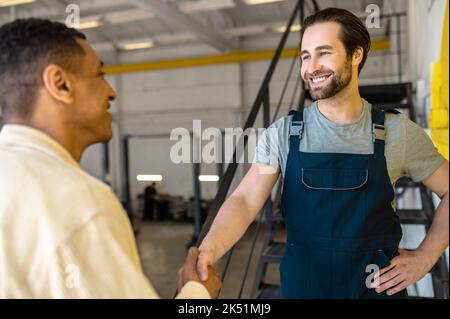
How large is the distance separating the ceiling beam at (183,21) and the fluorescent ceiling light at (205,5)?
0.31 ft

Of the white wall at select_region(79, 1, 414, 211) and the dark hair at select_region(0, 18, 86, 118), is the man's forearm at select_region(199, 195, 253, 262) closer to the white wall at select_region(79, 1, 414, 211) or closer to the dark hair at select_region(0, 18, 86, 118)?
the dark hair at select_region(0, 18, 86, 118)

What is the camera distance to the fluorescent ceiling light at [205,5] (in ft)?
13.5

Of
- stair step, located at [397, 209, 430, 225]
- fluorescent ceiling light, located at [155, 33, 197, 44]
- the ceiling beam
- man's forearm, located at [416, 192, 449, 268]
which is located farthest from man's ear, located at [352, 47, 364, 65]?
fluorescent ceiling light, located at [155, 33, 197, 44]

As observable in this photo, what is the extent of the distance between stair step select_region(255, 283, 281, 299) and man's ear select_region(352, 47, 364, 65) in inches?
35.3

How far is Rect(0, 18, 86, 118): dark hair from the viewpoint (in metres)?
0.47

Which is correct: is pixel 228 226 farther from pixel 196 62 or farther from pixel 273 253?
pixel 196 62

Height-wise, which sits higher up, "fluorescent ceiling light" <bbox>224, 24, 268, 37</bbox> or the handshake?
"fluorescent ceiling light" <bbox>224, 24, 268, 37</bbox>

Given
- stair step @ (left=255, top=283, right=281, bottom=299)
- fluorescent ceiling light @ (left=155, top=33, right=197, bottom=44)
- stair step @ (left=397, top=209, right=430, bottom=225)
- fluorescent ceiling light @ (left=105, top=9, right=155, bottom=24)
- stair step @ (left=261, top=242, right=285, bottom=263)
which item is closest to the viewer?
stair step @ (left=397, top=209, right=430, bottom=225)

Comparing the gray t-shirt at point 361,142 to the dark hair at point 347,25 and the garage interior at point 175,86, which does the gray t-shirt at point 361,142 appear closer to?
the dark hair at point 347,25

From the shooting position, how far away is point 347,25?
0.68 meters

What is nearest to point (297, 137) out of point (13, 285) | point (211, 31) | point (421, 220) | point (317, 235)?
point (317, 235)

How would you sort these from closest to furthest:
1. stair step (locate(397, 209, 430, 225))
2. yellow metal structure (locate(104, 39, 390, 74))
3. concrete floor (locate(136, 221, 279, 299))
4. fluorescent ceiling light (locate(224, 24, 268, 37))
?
stair step (locate(397, 209, 430, 225)), concrete floor (locate(136, 221, 279, 299)), fluorescent ceiling light (locate(224, 24, 268, 37)), yellow metal structure (locate(104, 39, 390, 74))

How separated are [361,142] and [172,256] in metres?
4.72

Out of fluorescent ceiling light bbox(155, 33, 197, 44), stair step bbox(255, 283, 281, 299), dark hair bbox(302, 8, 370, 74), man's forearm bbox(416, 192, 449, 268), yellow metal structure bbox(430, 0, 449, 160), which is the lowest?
stair step bbox(255, 283, 281, 299)
